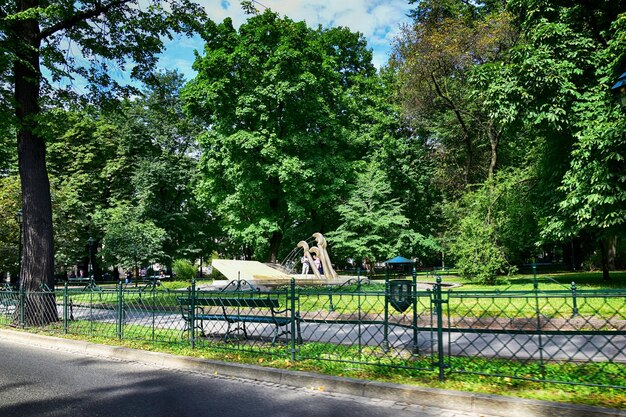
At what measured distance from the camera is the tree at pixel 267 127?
2694cm

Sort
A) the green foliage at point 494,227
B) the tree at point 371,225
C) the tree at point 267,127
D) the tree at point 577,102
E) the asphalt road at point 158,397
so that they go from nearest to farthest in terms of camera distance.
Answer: the asphalt road at point 158,397, the tree at point 577,102, the green foliage at point 494,227, the tree at point 267,127, the tree at point 371,225

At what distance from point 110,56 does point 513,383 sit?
49.6 feet

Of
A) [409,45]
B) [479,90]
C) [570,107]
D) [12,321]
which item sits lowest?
[12,321]

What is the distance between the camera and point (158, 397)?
6234 millimetres

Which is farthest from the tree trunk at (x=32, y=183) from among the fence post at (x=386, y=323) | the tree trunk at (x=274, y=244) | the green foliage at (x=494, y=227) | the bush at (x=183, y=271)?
the bush at (x=183, y=271)

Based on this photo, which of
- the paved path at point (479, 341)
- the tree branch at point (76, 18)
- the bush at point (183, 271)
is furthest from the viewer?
the bush at point (183, 271)

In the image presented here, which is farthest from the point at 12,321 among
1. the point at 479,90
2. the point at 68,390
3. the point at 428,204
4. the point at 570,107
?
the point at 428,204

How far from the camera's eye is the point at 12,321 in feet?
43.9

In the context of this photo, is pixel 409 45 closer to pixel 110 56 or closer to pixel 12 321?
pixel 110 56

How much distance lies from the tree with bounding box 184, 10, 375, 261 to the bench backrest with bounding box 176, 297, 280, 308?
57.6 ft

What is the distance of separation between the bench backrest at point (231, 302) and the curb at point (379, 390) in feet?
3.70

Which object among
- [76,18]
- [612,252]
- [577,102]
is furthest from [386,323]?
[612,252]

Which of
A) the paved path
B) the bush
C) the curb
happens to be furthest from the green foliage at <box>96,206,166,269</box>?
the curb

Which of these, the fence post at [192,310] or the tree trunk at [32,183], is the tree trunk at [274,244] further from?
the fence post at [192,310]
